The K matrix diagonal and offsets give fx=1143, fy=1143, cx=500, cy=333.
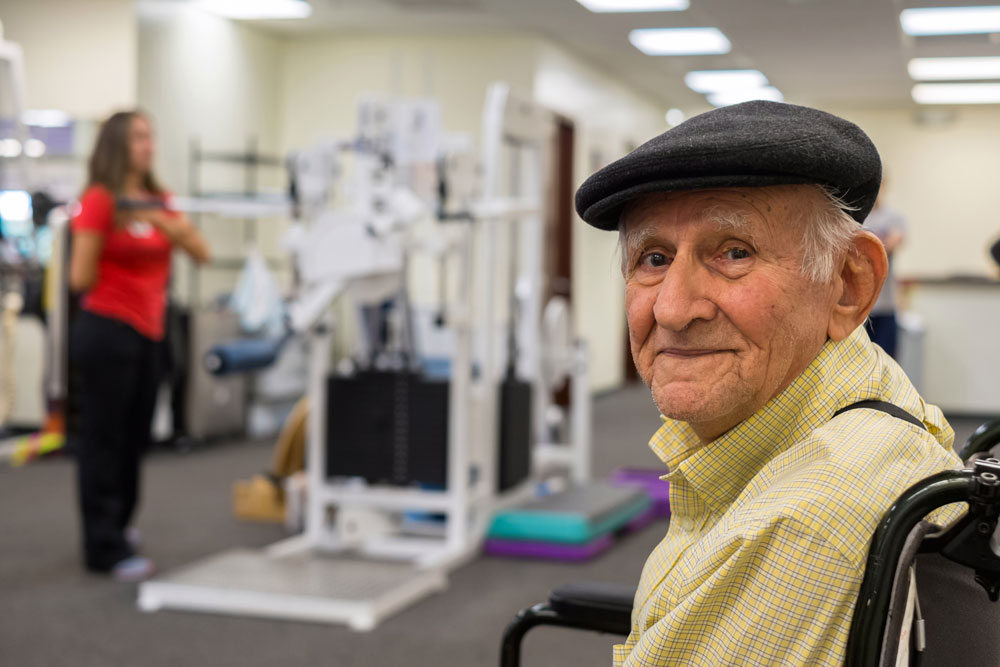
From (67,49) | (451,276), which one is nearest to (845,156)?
(67,49)

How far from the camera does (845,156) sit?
810 mm

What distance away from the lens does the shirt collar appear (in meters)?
0.87

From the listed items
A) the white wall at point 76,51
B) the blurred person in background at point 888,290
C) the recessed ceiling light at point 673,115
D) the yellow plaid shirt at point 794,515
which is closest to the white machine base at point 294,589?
the yellow plaid shirt at point 794,515

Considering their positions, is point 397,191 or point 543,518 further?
point 543,518

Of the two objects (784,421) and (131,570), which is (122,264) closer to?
(131,570)

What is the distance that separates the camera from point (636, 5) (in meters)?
6.66

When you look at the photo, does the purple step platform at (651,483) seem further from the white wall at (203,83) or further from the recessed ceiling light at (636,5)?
the white wall at (203,83)

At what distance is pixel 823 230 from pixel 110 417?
2964 millimetres

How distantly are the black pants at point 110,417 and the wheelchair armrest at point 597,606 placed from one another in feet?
8.25

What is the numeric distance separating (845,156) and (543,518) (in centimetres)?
332

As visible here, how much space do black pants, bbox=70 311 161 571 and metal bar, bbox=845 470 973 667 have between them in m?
3.03

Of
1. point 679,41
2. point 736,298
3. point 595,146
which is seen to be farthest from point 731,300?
point 595,146

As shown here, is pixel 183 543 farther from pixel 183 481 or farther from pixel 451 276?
pixel 451 276

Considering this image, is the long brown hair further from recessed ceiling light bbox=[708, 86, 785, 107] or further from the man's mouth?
recessed ceiling light bbox=[708, 86, 785, 107]
